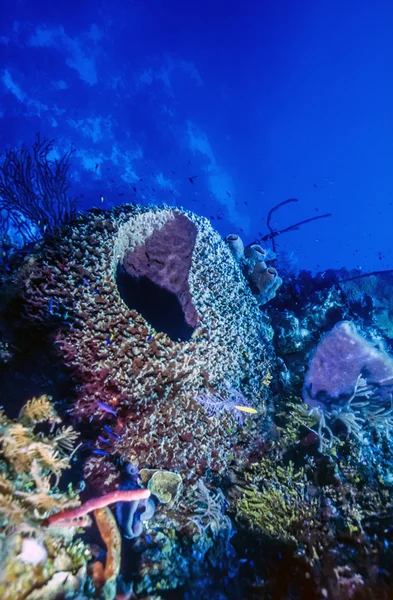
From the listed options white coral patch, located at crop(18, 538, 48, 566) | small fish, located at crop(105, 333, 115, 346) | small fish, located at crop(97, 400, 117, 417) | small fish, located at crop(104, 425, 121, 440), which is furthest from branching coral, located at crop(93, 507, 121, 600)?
small fish, located at crop(105, 333, 115, 346)

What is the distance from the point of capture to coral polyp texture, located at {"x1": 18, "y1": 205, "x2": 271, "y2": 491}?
11.3 feet

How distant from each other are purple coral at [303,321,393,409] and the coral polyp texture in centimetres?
90

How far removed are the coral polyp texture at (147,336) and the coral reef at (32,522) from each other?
910mm

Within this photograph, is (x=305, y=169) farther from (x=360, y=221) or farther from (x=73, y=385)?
(x=73, y=385)

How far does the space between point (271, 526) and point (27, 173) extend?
278 inches

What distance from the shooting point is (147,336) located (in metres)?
3.62

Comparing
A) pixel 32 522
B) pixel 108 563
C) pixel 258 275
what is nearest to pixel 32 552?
pixel 32 522

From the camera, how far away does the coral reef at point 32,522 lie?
1.95m

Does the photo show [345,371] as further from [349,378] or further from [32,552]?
[32,552]

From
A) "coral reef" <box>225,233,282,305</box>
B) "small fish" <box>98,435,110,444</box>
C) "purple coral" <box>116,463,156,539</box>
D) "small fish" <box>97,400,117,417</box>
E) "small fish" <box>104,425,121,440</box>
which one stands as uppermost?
"coral reef" <box>225,233,282,305</box>

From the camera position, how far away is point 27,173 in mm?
6102

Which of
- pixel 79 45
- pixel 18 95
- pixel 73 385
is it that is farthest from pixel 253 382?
pixel 79 45

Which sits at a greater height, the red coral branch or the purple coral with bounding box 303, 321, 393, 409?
the purple coral with bounding box 303, 321, 393, 409

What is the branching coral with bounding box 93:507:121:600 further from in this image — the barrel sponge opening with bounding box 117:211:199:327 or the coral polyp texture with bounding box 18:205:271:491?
the barrel sponge opening with bounding box 117:211:199:327
